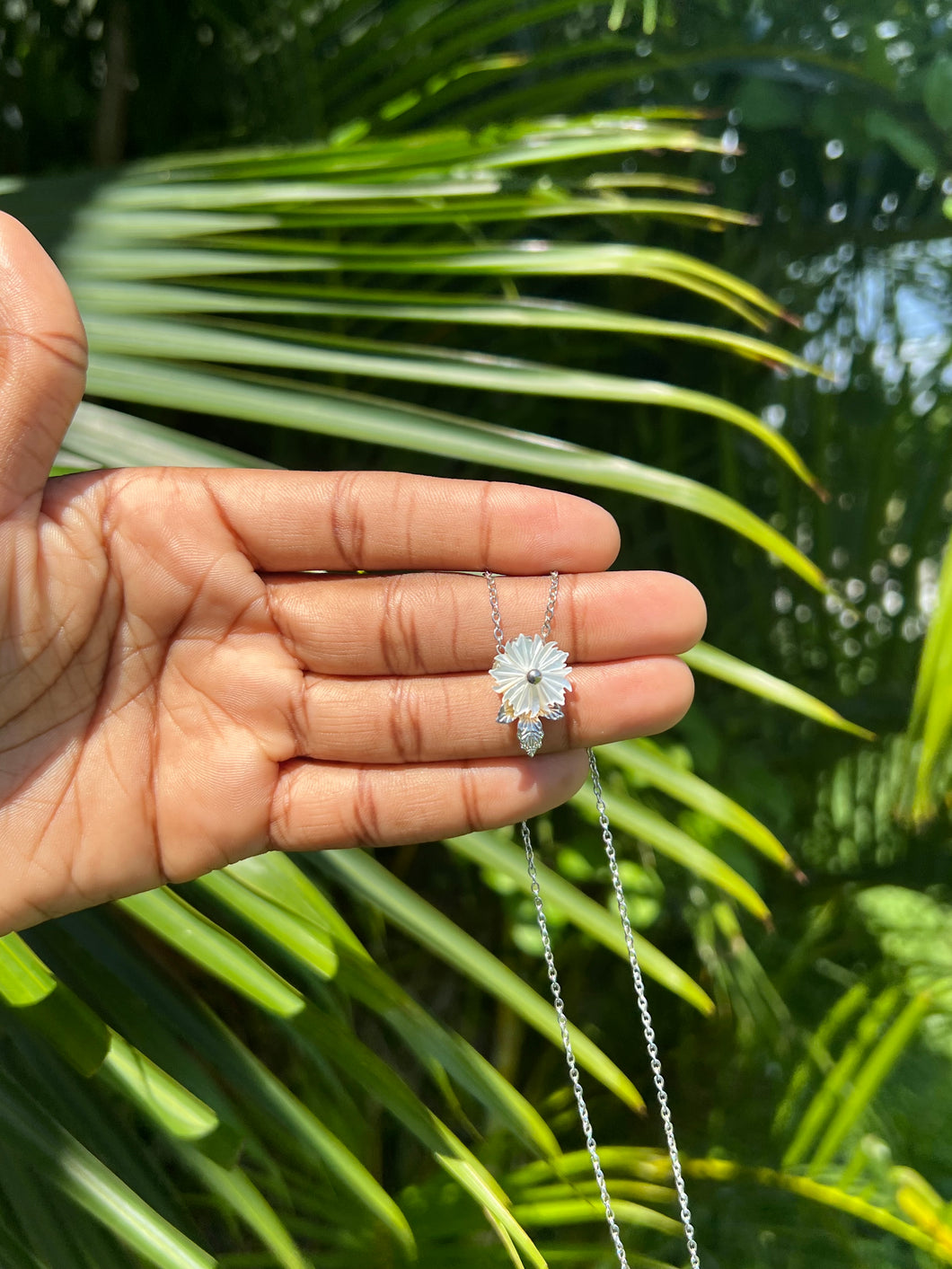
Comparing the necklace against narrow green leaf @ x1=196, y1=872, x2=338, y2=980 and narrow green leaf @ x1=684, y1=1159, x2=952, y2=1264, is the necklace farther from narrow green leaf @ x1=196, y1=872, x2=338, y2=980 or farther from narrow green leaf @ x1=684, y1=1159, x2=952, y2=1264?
narrow green leaf @ x1=684, y1=1159, x2=952, y2=1264

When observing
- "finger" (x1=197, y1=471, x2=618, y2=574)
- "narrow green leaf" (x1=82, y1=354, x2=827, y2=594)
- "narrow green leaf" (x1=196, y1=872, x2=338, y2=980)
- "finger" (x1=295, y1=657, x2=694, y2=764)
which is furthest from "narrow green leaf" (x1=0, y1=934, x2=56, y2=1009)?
"narrow green leaf" (x1=82, y1=354, x2=827, y2=594)

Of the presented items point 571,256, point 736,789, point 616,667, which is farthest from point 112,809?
point 736,789

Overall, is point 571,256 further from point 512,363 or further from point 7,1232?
point 7,1232

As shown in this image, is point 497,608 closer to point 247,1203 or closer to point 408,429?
point 408,429

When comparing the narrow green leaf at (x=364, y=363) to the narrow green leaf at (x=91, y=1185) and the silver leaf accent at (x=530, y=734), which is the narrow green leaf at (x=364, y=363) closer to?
the silver leaf accent at (x=530, y=734)

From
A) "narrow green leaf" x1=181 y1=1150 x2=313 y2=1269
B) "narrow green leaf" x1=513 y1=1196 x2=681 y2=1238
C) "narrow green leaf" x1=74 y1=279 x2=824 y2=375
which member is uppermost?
"narrow green leaf" x1=74 y1=279 x2=824 y2=375

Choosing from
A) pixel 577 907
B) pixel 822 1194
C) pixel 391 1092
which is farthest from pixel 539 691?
pixel 822 1194

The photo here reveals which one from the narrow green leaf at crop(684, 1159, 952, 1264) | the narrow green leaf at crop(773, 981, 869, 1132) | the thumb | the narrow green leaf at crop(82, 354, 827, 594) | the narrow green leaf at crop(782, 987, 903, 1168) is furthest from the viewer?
the narrow green leaf at crop(773, 981, 869, 1132)

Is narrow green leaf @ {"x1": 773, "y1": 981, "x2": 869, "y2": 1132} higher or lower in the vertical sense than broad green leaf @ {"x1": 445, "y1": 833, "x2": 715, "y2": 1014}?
lower
